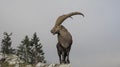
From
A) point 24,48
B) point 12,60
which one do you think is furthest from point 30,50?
point 12,60

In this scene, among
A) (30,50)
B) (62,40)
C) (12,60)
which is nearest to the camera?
(62,40)

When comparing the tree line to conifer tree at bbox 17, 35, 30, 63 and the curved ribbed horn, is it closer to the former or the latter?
conifer tree at bbox 17, 35, 30, 63

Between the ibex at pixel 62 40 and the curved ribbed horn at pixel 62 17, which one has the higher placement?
the curved ribbed horn at pixel 62 17

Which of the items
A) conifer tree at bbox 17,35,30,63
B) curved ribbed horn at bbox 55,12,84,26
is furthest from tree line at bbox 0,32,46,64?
curved ribbed horn at bbox 55,12,84,26

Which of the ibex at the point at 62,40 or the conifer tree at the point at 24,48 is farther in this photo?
the conifer tree at the point at 24,48

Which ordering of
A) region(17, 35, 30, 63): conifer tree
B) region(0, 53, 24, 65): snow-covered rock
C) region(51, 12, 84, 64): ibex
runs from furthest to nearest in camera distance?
region(17, 35, 30, 63): conifer tree → region(0, 53, 24, 65): snow-covered rock → region(51, 12, 84, 64): ibex

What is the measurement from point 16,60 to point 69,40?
430 inches

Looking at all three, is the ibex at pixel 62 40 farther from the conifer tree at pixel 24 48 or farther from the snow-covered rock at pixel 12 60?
the conifer tree at pixel 24 48

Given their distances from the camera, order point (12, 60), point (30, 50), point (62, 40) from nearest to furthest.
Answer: point (62, 40), point (12, 60), point (30, 50)

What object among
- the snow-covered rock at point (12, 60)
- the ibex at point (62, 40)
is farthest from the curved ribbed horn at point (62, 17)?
the snow-covered rock at point (12, 60)

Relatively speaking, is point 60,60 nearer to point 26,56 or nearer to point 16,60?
point 16,60

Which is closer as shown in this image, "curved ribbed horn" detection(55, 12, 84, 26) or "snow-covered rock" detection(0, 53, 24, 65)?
"curved ribbed horn" detection(55, 12, 84, 26)

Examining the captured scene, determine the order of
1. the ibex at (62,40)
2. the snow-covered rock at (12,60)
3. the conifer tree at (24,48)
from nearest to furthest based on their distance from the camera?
the ibex at (62,40) → the snow-covered rock at (12,60) → the conifer tree at (24,48)

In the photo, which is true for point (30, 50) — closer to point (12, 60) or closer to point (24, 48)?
point (24, 48)
